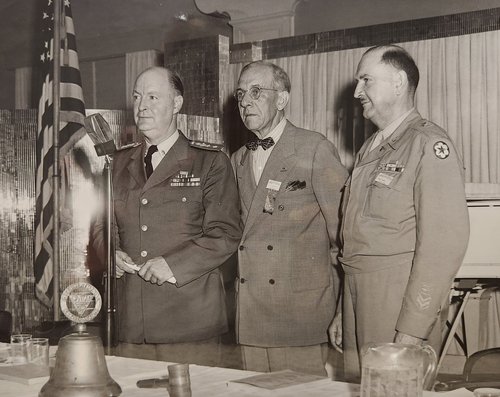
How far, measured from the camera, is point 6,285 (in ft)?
12.8

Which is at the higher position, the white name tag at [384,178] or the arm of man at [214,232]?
the white name tag at [384,178]

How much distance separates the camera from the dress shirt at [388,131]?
242cm

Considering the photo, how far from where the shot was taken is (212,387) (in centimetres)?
174

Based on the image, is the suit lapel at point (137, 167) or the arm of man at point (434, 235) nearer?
the arm of man at point (434, 235)

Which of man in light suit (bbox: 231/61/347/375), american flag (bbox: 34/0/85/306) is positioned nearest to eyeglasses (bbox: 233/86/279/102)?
man in light suit (bbox: 231/61/347/375)

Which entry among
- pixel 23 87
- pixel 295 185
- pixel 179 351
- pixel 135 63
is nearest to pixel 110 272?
pixel 179 351

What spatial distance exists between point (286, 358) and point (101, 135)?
1.18 metres

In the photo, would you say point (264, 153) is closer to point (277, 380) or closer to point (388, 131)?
point (388, 131)

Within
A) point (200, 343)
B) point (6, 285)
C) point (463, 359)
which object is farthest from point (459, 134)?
point (6, 285)

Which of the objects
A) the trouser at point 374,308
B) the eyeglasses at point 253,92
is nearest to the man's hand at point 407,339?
the trouser at point 374,308

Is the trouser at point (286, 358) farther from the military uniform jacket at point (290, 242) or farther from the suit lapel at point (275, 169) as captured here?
the suit lapel at point (275, 169)

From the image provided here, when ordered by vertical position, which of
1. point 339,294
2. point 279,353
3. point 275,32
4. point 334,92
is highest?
point 275,32

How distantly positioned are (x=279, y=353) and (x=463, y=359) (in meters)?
0.70

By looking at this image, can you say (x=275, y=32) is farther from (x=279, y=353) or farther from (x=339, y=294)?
(x=279, y=353)
